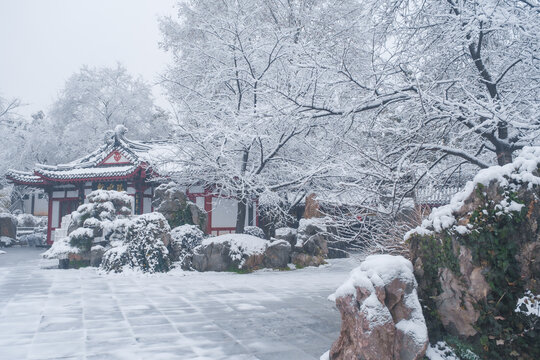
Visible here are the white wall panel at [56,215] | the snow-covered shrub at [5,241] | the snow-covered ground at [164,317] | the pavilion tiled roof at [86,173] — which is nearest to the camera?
the snow-covered ground at [164,317]

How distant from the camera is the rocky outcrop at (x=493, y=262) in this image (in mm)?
3592

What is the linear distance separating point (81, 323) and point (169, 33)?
18.1 metres

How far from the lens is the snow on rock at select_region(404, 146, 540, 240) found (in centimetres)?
367

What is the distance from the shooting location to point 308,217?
1507cm

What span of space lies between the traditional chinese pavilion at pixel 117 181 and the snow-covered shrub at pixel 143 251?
14.4ft

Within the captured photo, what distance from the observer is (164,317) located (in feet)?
20.3

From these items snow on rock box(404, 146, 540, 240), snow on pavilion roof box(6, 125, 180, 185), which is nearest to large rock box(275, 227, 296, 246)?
snow on pavilion roof box(6, 125, 180, 185)

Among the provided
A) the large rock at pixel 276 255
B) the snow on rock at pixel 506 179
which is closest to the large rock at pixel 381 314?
the snow on rock at pixel 506 179

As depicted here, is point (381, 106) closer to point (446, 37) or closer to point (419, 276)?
point (446, 37)

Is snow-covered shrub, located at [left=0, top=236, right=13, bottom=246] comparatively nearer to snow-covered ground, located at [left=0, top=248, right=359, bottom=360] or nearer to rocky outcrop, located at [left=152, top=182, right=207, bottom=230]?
snow-covered ground, located at [left=0, top=248, right=359, bottom=360]

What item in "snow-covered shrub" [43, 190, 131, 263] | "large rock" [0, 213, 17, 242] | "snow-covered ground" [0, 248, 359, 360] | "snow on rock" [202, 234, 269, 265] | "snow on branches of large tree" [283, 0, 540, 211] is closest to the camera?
"snow-covered ground" [0, 248, 359, 360]

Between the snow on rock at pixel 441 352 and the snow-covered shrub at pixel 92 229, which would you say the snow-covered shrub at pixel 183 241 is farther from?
the snow on rock at pixel 441 352

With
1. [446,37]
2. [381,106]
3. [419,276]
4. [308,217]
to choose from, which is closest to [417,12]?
[446,37]

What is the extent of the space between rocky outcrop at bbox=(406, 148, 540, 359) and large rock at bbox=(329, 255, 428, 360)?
17.2 inches
